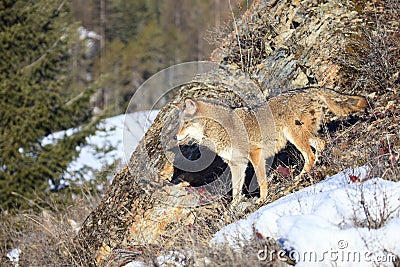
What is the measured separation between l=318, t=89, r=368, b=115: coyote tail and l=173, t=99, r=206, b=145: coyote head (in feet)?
4.80

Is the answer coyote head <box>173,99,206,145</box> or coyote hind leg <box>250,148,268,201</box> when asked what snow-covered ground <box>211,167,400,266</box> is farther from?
coyote head <box>173,99,206,145</box>

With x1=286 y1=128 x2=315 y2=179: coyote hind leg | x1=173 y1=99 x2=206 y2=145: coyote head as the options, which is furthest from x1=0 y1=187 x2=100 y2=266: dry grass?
x1=286 y1=128 x2=315 y2=179: coyote hind leg

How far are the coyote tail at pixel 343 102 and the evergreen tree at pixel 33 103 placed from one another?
33.3 ft

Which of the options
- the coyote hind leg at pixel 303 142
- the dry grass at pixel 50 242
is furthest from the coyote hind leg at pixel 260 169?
the dry grass at pixel 50 242

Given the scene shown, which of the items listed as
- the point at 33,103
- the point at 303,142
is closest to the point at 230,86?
the point at 303,142

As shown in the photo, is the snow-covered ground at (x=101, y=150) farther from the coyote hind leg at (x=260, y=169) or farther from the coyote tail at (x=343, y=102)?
the coyote tail at (x=343, y=102)

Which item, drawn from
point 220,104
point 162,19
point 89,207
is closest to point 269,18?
point 220,104

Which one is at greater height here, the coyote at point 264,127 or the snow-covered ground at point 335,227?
the coyote at point 264,127

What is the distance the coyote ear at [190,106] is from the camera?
6297mm

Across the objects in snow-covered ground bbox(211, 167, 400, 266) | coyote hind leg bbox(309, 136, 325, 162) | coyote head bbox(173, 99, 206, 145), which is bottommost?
snow-covered ground bbox(211, 167, 400, 266)

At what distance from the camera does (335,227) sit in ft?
12.9

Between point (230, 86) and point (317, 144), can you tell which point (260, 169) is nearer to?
point (317, 144)

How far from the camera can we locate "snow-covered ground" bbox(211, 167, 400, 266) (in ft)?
12.4

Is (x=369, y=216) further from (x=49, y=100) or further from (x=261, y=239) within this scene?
(x=49, y=100)
